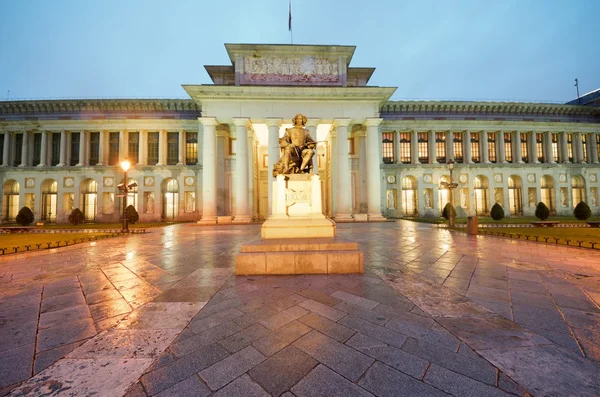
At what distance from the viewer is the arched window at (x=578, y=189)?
33.8 m

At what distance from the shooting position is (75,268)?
538cm

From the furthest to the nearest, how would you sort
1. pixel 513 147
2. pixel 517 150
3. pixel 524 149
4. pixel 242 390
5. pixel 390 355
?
pixel 524 149 < pixel 513 147 < pixel 517 150 < pixel 390 355 < pixel 242 390

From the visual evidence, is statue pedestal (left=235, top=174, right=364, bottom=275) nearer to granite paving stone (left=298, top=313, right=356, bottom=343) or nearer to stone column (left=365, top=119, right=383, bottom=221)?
granite paving stone (left=298, top=313, right=356, bottom=343)

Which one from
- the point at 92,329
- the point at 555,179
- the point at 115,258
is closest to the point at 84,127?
the point at 115,258

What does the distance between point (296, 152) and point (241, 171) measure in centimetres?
1460

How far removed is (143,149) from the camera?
96.7 feet

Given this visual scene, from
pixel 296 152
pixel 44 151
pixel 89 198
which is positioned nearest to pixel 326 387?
pixel 296 152

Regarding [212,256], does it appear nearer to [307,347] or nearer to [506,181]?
[307,347]

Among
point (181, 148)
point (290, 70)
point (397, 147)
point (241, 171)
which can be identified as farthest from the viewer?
point (397, 147)

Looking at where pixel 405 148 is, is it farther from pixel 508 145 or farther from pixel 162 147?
pixel 162 147

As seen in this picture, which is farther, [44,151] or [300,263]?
[44,151]

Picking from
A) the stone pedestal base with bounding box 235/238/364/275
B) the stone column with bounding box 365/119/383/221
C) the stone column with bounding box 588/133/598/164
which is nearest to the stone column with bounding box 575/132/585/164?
the stone column with bounding box 588/133/598/164

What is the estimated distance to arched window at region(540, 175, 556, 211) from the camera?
33.2 m

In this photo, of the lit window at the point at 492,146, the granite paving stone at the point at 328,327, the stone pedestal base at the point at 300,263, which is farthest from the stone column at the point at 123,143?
the lit window at the point at 492,146
